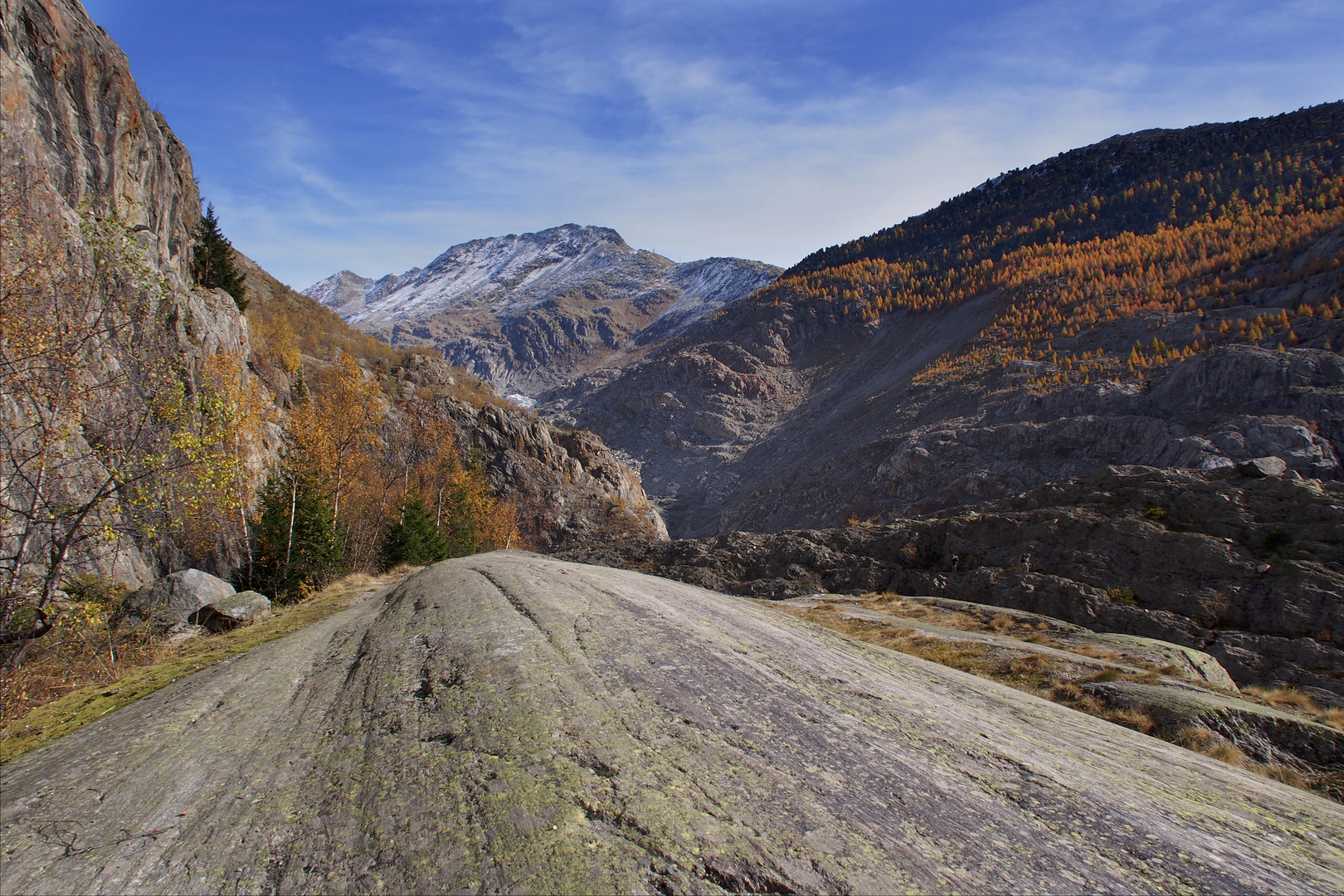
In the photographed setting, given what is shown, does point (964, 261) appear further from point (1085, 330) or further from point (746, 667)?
point (746, 667)

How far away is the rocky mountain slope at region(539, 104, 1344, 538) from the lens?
44.7m

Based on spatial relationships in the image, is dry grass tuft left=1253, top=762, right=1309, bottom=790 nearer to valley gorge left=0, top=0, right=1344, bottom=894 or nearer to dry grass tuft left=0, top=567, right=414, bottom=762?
valley gorge left=0, top=0, right=1344, bottom=894

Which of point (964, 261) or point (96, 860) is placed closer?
point (96, 860)

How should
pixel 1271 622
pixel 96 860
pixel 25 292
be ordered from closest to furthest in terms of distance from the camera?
pixel 96 860
pixel 25 292
pixel 1271 622

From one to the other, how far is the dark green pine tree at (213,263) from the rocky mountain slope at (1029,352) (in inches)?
1879

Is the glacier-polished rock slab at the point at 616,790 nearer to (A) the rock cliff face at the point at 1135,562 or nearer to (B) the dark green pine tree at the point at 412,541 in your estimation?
(A) the rock cliff face at the point at 1135,562

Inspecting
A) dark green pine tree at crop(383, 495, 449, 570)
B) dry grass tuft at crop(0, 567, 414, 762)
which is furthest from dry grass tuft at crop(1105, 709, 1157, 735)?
dark green pine tree at crop(383, 495, 449, 570)

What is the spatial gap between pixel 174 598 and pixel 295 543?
685cm

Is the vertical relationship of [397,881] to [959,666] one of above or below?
above

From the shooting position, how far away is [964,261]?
4365 inches

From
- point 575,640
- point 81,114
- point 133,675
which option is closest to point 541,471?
point 81,114

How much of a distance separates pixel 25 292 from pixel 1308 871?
45.3 feet

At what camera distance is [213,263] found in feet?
116

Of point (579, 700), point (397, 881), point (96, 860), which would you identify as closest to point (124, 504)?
point (96, 860)
